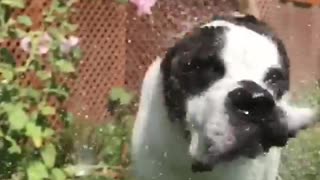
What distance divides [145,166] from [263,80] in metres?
0.45

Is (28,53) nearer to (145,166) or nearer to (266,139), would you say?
(145,166)

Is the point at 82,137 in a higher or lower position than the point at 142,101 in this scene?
lower

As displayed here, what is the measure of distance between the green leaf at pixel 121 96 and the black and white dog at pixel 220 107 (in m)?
0.67

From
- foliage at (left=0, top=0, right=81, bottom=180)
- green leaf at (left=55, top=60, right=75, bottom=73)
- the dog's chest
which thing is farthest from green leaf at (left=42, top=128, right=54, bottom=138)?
the dog's chest

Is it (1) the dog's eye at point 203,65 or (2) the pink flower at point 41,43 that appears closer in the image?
(1) the dog's eye at point 203,65

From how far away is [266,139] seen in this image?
7.59 feet

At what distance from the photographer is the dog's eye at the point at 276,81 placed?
2338 mm

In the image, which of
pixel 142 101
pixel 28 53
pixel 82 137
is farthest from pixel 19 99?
pixel 82 137

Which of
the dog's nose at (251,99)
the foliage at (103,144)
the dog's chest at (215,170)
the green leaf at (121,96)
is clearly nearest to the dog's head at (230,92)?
the dog's nose at (251,99)

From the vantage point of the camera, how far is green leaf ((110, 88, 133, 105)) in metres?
3.30

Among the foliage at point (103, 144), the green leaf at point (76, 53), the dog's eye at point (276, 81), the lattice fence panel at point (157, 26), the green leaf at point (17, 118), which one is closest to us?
the dog's eye at point (276, 81)

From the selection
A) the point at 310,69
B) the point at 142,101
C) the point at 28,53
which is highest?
the point at 28,53

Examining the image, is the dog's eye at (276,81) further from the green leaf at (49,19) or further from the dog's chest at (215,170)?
the green leaf at (49,19)

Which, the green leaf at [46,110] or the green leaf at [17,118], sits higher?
the green leaf at [17,118]
